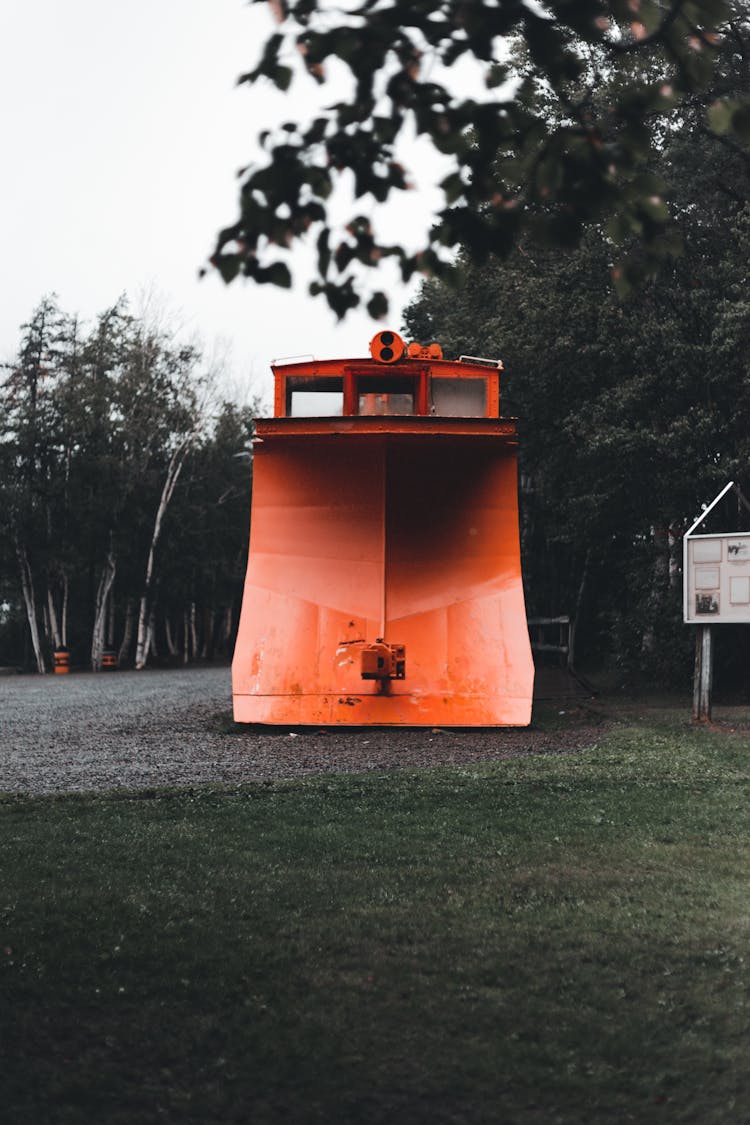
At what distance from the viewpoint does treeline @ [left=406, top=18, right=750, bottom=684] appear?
18.1 m

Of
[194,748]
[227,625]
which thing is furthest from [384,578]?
[227,625]

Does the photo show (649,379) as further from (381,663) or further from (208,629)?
(208,629)

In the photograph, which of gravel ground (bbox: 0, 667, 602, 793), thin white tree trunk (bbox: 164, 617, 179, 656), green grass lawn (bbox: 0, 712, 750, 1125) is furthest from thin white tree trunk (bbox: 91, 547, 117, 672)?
green grass lawn (bbox: 0, 712, 750, 1125)

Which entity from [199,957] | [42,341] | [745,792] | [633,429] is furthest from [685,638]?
[42,341]

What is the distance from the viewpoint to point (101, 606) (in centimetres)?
3666

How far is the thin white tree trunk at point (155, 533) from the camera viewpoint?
3731 centimetres

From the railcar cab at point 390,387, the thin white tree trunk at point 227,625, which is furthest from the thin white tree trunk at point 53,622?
the railcar cab at point 390,387

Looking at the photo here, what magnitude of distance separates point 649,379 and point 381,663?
357 inches

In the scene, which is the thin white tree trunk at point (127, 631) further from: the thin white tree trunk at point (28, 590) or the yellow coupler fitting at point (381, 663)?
the yellow coupler fitting at point (381, 663)

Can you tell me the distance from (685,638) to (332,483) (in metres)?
9.37

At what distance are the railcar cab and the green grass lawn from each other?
6711 millimetres

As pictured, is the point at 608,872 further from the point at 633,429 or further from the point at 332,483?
the point at 633,429

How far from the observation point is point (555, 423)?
20922mm

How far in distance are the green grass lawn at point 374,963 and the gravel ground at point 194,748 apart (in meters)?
1.59
